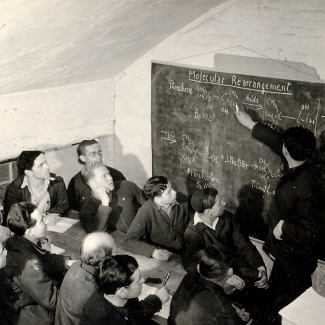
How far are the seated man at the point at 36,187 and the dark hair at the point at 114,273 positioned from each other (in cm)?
180

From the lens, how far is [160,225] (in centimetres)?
398

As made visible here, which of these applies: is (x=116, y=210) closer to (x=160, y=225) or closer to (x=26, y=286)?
(x=160, y=225)

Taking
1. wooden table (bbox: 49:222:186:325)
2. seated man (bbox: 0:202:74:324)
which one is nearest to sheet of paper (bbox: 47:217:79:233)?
wooden table (bbox: 49:222:186:325)

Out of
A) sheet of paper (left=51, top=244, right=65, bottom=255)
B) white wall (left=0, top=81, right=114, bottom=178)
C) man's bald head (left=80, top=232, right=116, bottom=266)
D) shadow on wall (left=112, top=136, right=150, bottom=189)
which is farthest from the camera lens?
shadow on wall (left=112, top=136, right=150, bottom=189)

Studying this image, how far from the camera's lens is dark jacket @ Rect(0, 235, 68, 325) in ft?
9.80

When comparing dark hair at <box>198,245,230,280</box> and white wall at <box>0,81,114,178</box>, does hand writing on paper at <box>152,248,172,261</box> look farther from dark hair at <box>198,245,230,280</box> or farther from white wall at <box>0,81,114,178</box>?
white wall at <box>0,81,114,178</box>

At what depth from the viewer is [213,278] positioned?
268cm

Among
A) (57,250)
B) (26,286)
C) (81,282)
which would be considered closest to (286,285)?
(81,282)

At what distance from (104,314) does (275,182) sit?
2.51 m

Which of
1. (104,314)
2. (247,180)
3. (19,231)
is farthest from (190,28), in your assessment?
(104,314)

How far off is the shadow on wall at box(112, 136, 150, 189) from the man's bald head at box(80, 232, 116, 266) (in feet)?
9.33

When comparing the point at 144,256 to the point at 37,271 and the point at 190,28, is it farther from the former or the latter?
the point at 190,28

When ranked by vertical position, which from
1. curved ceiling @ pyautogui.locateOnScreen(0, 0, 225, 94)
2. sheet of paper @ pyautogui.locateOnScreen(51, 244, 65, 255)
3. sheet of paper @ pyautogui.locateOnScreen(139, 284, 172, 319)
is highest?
curved ceiling @ pyautogui.locateOnScreen(0, 0, 225, 94)

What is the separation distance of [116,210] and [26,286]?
1538 millimetres
